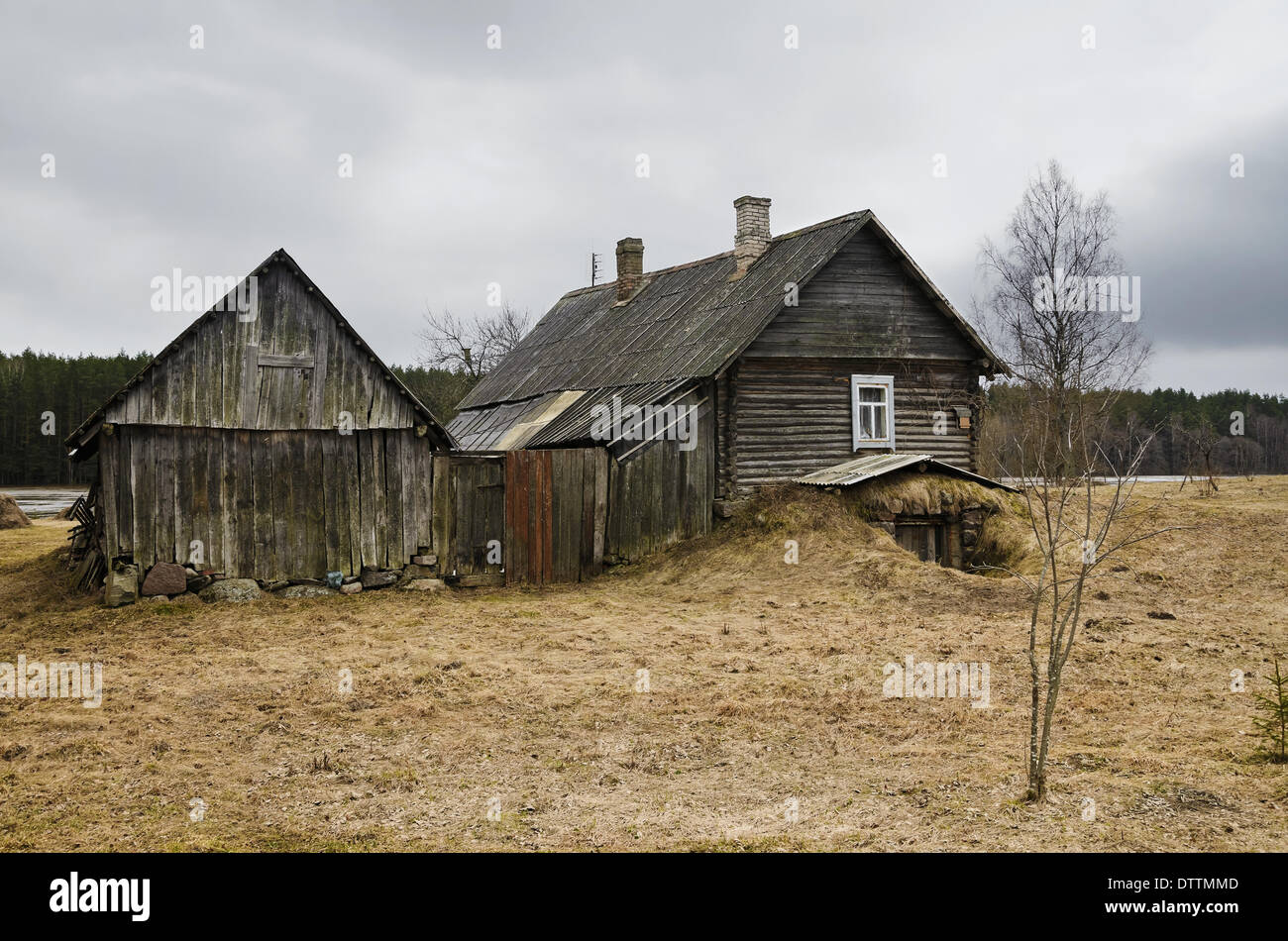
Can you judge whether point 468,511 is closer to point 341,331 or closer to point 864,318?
point 341,331

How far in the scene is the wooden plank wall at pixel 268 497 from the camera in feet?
52.0

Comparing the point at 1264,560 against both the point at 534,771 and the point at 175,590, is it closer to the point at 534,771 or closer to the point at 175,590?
the point at 534,771

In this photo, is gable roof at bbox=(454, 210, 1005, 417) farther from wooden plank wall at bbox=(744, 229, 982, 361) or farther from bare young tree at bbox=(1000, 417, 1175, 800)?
bare young tree at bbox=(1000, 417, 1175, 800)

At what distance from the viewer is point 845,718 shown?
9.59 m

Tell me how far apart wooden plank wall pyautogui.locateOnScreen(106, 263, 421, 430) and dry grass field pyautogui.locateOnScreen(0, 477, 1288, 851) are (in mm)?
2941

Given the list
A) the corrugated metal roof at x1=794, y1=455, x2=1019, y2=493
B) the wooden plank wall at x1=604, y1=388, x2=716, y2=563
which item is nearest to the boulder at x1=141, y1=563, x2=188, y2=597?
the wooden plank wall at x1=604, y1=388, x2=716, y2=563

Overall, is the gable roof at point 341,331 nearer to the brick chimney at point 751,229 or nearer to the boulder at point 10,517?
the brick chimney at point 751,229

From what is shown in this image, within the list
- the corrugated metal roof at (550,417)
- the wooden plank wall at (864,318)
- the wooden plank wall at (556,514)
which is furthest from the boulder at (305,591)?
the wooden plank wall at (864,318)

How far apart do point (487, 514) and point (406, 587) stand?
6.24 ft

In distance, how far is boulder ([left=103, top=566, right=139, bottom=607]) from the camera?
15648 millimetres

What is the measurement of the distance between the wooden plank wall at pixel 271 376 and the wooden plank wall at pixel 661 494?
4.31 m

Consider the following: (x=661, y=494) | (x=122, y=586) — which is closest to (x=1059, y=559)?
(x=661, y=494)

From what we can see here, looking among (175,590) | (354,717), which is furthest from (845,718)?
(175,590)

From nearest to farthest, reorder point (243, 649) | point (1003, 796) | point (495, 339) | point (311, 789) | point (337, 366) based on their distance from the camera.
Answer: point (1003, 796) < point (311, 789) < point (243, 649) < point (337, 366) < point (495, 339)
